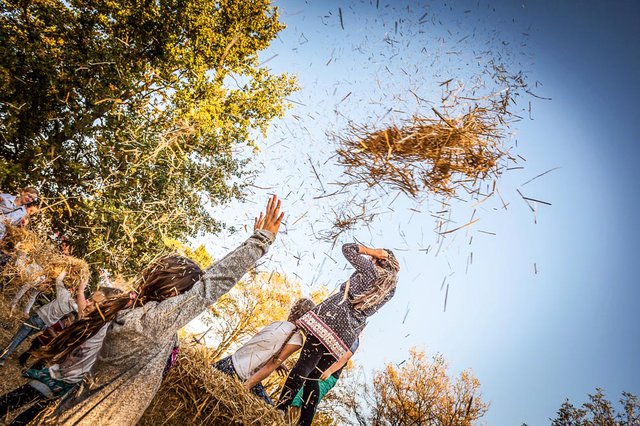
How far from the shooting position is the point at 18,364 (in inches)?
225

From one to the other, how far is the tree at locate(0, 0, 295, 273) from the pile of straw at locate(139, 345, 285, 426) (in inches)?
283

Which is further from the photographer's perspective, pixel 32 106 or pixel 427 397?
pixel 427 397

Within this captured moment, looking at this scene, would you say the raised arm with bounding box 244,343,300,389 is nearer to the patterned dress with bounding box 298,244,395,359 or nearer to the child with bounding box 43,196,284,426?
the patterned dress with bounding box 298,244,395,359

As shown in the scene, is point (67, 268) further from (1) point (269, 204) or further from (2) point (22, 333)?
(1) point (269, 204)

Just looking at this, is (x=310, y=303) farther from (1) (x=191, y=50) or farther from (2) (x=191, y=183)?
(1) (x=191, y=50)

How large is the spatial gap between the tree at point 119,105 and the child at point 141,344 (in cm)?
800

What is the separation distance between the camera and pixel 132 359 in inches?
74.7

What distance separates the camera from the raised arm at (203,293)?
188 cm

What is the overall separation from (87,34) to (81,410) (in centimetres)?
1247

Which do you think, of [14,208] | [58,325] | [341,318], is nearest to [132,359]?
[341,318]

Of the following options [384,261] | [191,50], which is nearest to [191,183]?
[191,50]

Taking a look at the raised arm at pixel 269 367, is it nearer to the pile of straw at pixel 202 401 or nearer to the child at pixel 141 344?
the pile of straw at pixel 202 401

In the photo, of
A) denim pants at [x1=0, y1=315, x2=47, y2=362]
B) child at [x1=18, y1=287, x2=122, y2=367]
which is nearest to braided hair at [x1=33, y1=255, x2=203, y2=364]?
child at [x1=18, y1=287, x2=122, y2=367]

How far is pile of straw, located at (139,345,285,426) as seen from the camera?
276 cm
